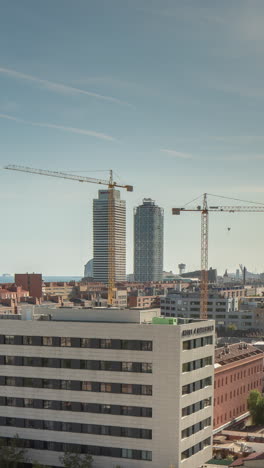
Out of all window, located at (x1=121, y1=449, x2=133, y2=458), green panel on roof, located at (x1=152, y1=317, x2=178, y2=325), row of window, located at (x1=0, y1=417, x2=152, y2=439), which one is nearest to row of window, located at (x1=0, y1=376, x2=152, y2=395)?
row of window, located at (x1=0, y1=417, x2=152, y2=439)

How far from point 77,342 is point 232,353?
2545 inches

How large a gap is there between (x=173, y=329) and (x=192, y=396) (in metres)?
11.5

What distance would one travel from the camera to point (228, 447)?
110m

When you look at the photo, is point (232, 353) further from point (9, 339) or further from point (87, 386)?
point (9, 339)

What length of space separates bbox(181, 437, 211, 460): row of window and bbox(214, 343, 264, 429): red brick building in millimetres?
27527

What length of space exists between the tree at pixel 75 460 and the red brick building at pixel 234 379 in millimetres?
41632

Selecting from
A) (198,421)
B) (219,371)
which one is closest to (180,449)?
(198,421)

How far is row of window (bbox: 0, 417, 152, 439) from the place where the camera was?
91562mm

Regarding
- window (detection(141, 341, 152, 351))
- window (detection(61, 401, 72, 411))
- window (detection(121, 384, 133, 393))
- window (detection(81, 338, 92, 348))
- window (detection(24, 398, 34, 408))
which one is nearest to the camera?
window (detection(141, 341, 152, 351))

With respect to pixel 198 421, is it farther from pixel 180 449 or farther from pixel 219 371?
pixel 219 371

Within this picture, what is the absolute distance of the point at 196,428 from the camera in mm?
96000

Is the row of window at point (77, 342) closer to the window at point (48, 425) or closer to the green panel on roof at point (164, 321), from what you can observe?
the green panel on roof at point (164, 321)

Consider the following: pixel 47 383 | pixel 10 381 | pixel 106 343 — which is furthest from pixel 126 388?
pixel 10 381

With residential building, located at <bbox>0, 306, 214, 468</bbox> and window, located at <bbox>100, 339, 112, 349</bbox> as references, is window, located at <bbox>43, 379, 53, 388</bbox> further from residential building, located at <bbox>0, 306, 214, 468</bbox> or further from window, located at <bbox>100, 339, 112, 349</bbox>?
window, located at <bbox>100, 339, 112, 349</bbox>
